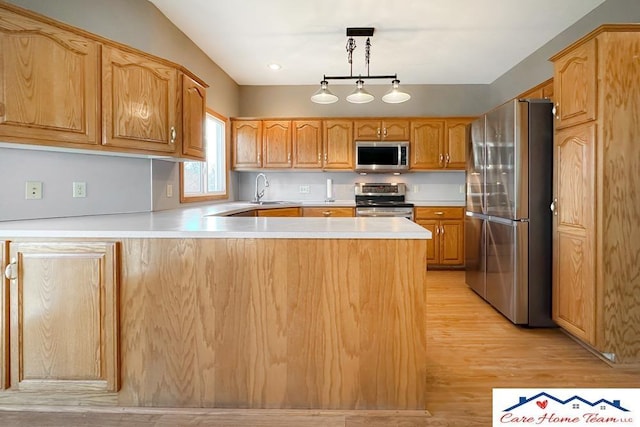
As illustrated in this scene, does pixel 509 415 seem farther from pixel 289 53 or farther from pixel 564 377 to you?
pixel 289 53

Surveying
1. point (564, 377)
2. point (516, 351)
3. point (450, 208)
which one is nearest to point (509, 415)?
point (564, 377)

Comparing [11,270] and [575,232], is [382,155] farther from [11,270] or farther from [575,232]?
[11,270]

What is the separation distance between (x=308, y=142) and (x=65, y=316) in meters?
3.69

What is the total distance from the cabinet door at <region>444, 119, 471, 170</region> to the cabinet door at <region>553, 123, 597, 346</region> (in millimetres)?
2308

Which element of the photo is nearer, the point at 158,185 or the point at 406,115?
the point at 158,185

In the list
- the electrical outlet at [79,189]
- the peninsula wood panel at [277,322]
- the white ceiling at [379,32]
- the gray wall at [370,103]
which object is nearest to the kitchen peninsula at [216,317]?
the peninsula wood panel at [277,322]

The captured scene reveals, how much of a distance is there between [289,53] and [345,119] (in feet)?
4.07

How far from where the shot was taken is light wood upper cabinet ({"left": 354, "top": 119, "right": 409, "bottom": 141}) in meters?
4.92

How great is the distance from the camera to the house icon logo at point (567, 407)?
5.39 ft

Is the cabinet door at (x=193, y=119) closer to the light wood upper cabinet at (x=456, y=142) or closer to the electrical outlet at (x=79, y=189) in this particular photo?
the electrical outlet at (x=79, y=189)

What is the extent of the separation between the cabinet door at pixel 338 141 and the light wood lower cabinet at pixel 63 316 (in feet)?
11.7

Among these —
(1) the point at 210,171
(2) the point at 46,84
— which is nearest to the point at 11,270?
(2) the point at 46,84

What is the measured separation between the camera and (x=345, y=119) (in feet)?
16.2

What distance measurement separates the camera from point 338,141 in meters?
4.96
